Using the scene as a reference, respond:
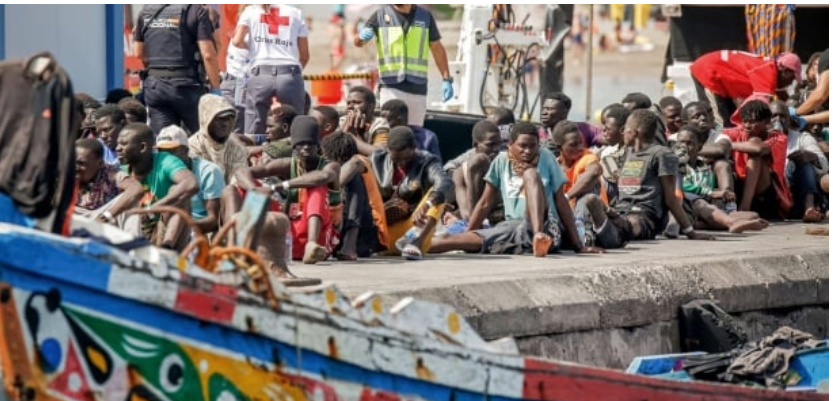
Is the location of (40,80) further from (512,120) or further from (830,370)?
(512,120)

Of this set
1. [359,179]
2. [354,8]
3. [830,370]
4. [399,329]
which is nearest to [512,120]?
[359,179]

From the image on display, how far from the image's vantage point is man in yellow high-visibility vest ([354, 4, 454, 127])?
13.7 metres

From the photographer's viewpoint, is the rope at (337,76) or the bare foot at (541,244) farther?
the rope at (337,76)

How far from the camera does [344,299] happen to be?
7.49 meters

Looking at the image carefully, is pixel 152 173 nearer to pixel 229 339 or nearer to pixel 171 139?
pixel 171 139

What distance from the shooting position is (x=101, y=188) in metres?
9.84

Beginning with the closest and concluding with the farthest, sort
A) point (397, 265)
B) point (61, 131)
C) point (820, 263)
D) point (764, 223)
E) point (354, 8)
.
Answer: point (61, 131)
point (397, 265)
point (820, 263)
point (764, 223)
point (354, 8)

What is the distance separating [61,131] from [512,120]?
6.20 meters

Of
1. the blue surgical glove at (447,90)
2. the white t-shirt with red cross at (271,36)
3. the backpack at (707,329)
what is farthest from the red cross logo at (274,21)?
the backpack at (707,329)

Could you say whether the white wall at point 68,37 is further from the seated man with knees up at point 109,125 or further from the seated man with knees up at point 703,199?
the seated man with knees up at point 703,199

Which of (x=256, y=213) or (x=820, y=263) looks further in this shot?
(x=820, y=263)

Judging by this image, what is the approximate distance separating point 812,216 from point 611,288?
3561 mm

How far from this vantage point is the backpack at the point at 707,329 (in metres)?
10.3

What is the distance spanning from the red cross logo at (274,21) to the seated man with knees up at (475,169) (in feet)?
5.79
